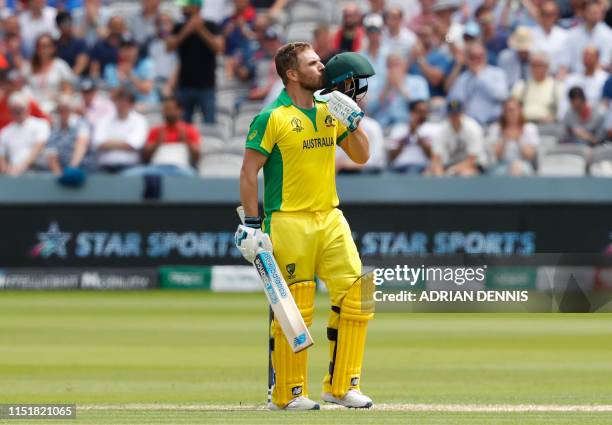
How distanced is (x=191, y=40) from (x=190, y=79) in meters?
0.47

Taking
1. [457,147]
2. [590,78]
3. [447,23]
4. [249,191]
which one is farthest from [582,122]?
[249,191]

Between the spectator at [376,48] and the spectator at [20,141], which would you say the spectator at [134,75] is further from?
the spectator at [376,48]

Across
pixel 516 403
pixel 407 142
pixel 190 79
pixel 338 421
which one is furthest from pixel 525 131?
pixel 338 421

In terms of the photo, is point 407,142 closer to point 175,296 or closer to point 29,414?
point 175,296

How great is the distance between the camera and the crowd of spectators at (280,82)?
1658 centimetres

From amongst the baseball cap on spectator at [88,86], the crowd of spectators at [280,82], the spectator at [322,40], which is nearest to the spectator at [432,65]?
the crowd of spectators at [280,82]

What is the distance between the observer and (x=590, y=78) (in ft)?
56.9

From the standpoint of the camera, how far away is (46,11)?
19.4 m

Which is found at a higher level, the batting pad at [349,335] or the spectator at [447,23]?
the spectator at [447,23]

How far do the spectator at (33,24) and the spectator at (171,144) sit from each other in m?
3.07

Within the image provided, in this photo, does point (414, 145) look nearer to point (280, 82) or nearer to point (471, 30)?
point (280, 82)

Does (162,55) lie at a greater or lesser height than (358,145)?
greater

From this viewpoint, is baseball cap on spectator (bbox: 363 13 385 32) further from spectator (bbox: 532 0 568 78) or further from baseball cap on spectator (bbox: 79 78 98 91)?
baseball cap on spectator (bbox: 79 78 98 91)

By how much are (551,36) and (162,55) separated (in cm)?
472
